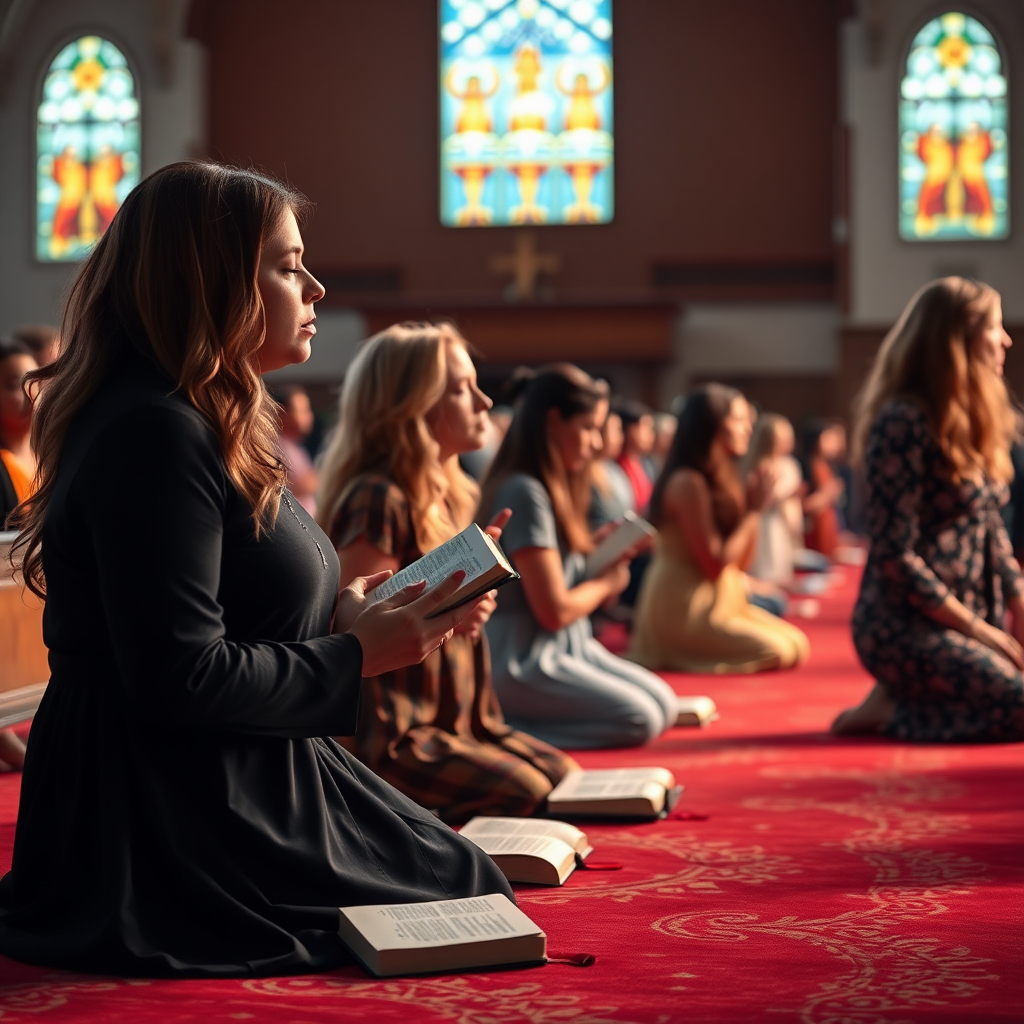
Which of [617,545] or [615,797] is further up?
[617,545]

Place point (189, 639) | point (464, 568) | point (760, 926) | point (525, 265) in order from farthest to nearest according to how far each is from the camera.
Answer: point (525, 265) < point (760, 926) < point (464, 568) < point (189, 639)

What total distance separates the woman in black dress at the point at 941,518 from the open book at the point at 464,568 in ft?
8.85

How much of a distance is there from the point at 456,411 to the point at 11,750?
4.94 feet

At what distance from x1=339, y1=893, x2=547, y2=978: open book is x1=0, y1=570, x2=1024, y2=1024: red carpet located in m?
0.03

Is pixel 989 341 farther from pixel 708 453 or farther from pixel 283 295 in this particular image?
pixel 283 295

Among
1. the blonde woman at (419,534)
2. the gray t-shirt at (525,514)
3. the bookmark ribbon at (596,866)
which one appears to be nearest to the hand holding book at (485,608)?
the blonde woman at (419,534)

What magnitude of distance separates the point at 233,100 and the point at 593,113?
4.55 meters

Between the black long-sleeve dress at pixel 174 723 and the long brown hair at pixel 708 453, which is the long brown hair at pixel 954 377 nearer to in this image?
the long brown hair at pixel 708 453

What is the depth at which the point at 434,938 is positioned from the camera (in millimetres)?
2197

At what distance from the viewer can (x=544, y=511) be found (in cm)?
450

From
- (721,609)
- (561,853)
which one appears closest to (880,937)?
(561,853)

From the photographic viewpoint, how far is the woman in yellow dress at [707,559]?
22.1 feet

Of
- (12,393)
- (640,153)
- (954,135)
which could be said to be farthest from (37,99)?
(12,393)

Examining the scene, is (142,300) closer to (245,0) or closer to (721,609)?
(721,609)
